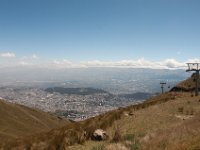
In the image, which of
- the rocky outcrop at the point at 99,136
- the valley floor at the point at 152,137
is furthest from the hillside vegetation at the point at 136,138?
the rocky outcrop at the point at 99,136

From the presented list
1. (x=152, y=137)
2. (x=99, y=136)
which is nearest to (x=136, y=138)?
(x=152, y=137)

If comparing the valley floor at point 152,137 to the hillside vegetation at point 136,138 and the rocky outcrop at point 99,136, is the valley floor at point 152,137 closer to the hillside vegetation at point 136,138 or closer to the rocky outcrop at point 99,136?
the hillside vegetation at point 136,138

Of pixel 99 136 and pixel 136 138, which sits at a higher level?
pixel 136 138

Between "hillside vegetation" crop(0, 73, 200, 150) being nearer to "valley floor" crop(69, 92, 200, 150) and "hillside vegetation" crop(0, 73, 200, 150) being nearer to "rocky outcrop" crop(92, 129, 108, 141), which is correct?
"valley floor" crop(69, 92, 200, 150)

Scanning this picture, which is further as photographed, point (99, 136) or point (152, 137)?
point (99, 136)

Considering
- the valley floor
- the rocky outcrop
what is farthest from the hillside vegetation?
the rocky outcrop

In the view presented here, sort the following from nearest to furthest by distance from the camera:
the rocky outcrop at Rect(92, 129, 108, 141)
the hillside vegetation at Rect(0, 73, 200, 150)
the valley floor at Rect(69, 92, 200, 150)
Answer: the valley floor at Rect(69, 92, 200, 150)
the hillside vegetation at Rect(0, 73, 200, 150)
the rocky outcrop at Rect(92, 129, 108, 141)

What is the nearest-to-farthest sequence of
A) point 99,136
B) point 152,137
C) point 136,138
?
point 152,137 < point 136,138 < point 99,136

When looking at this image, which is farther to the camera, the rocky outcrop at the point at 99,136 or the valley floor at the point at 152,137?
→ the rocky outcrop at the point at 99,136

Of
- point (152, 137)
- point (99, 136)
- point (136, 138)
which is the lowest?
Answer: point (99, 136)

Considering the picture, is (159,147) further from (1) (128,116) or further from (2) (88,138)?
(1) (128,116)

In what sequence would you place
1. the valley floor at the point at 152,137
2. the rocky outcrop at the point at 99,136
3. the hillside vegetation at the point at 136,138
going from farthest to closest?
1. the rocky outcrop at the point at 99,136
2. the hillside vegetation at the point at 136,138
3. the valley floor at the point at 152,137

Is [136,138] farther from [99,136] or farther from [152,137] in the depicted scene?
[99,136]

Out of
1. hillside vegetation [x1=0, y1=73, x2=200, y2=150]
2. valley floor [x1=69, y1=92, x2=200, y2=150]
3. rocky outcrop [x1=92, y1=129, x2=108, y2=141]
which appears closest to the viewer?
valley floor [x1=69, y1=92, x2=200, y2=150]
